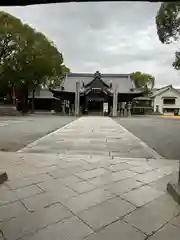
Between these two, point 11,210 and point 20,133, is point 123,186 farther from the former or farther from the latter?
point 20,133

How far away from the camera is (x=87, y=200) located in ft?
7.88

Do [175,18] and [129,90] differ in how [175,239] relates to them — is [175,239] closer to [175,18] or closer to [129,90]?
[175,18]

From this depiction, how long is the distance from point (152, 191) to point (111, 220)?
94 cm

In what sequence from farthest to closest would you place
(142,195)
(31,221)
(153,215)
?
(142,195), (153,215), (31,221)

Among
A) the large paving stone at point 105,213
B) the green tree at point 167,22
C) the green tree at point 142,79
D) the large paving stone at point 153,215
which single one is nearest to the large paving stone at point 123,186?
the large paving stone at point 105,213

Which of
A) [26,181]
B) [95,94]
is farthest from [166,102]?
[26,181]

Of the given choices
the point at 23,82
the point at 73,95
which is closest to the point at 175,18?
the point at 23,82

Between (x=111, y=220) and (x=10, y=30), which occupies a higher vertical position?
(x=10, y=30)

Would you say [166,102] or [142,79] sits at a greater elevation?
[142,79]

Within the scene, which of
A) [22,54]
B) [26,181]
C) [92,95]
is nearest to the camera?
[26,181]

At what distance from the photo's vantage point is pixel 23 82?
2366cm

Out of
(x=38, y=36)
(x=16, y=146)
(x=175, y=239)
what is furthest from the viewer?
(x=38, y=36)

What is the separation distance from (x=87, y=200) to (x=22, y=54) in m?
21.2

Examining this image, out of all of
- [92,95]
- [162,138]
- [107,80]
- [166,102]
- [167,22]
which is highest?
[107,80]
